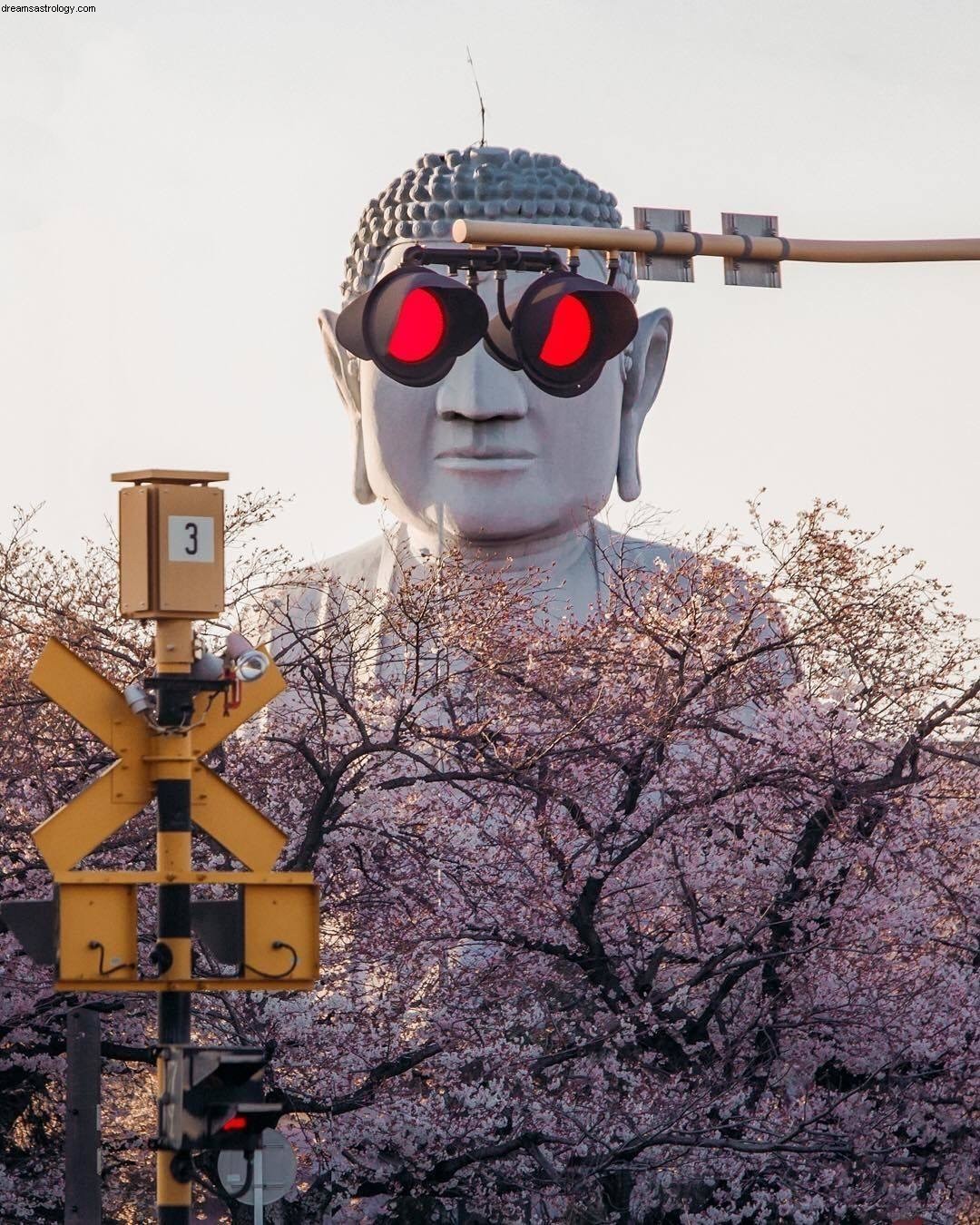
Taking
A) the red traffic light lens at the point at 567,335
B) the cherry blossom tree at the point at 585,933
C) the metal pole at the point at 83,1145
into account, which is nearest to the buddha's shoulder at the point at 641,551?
the cherry blossom tree at the point at 585,933

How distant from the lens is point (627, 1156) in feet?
45.0

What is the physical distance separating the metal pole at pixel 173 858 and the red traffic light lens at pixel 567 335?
152cm

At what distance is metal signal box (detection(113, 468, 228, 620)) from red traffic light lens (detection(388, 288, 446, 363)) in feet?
2.76

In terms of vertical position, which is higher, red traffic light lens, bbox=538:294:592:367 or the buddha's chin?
the buddha's chin

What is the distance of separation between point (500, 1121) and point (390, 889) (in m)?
1.67

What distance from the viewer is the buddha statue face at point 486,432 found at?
2236 cm

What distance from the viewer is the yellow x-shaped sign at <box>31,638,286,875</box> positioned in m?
7.30

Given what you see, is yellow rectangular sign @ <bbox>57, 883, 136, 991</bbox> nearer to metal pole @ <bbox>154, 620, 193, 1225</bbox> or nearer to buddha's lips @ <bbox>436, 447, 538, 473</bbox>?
metal pole @ <bbox>154, 620, 193, 1225</bbox>

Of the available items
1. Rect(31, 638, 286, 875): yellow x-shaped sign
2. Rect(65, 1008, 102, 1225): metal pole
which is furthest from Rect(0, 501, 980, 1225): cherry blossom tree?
Rect(31, 638, 286, 875): yellow x-shaped sign

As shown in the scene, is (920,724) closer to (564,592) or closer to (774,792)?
(774,792)

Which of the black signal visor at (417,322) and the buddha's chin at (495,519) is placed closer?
the black signal visor at (417,322)

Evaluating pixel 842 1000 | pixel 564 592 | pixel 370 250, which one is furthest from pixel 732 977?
pixel 370 250

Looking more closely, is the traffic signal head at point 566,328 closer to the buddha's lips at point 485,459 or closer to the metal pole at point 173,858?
the metal pole at point 173,858

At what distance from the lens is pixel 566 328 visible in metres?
7.19
